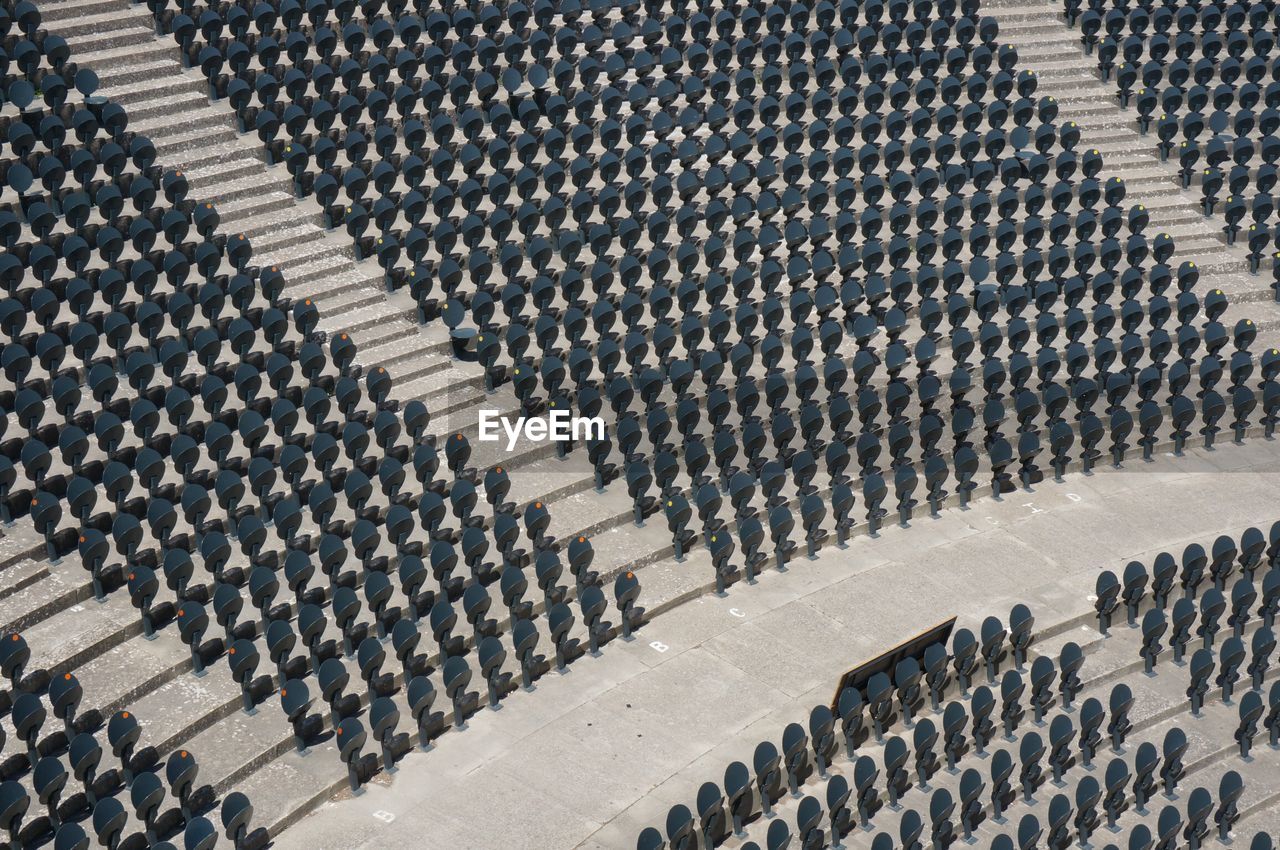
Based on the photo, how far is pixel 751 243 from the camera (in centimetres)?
1767

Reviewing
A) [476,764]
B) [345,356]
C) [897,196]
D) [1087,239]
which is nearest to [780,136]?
[897,196]

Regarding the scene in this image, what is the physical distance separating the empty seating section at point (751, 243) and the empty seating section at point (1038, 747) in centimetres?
199

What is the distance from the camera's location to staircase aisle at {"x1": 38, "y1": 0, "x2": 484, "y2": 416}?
16.2 meters

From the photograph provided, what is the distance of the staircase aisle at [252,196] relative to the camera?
16.2 m

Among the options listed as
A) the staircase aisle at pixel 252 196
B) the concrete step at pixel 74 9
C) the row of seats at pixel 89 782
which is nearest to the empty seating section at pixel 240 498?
the row of seats at pixel 89 782

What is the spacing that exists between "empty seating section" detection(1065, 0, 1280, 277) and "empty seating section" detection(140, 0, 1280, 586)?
4.18ft

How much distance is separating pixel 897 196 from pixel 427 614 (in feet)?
26.1

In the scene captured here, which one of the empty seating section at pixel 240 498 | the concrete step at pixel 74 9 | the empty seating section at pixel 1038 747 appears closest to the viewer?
the empty seating section at pixel 1038 747

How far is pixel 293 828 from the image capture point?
38.4 feet

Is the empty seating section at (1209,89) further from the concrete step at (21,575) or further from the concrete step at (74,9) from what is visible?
the concrete step at (21,575)

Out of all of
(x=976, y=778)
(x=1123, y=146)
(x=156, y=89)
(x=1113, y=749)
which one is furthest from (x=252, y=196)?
(x=1123, y=146)

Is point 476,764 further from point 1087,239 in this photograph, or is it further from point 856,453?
point 1087,239

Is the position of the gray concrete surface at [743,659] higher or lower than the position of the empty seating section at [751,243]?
lower

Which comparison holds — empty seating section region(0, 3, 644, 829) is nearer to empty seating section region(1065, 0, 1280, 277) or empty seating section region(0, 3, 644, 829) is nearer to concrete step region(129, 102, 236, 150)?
concrete step region(129, 102, 236, 150)
